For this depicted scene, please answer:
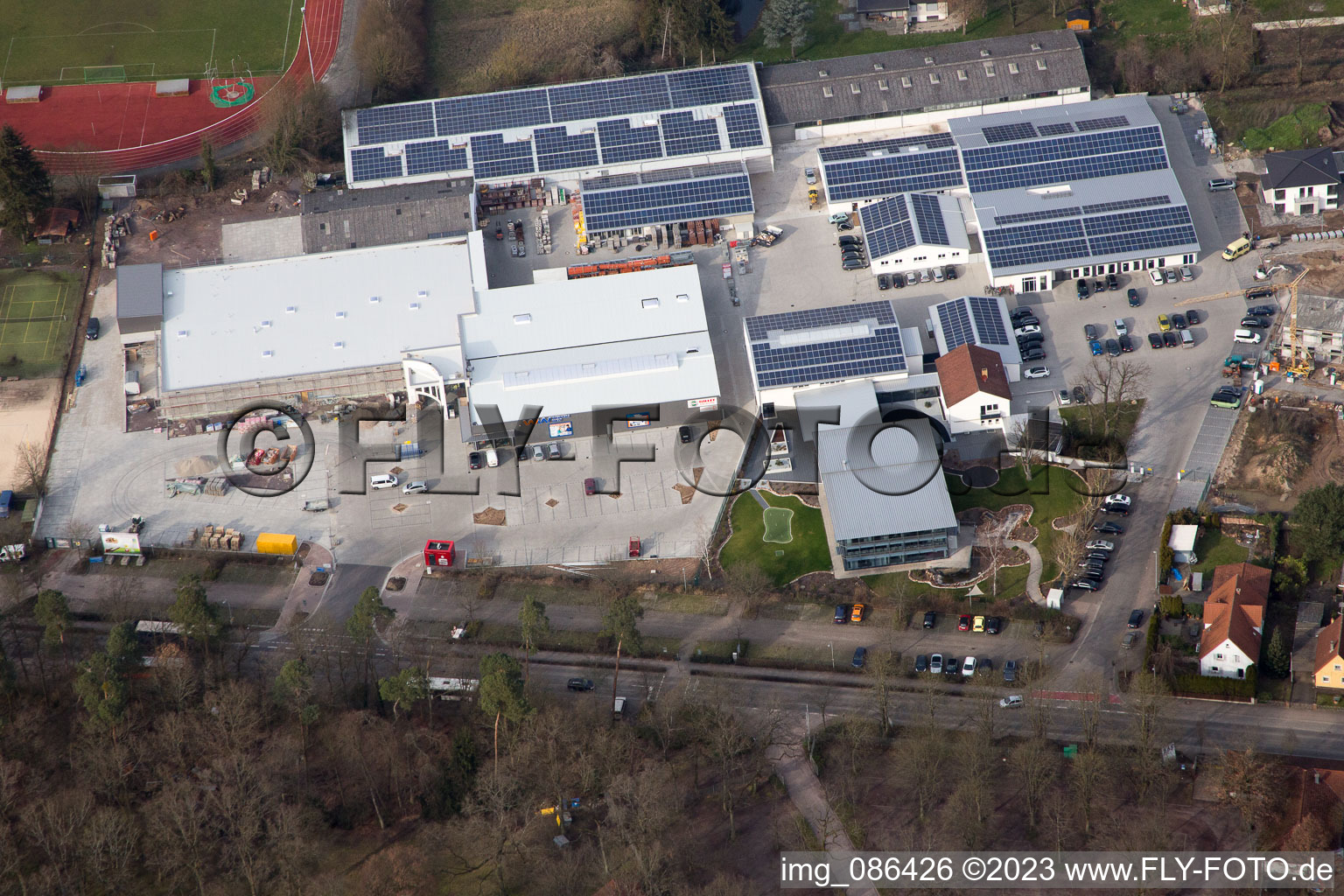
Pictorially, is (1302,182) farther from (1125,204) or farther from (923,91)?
(923,91)

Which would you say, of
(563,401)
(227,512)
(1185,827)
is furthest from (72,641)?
(1185,827)

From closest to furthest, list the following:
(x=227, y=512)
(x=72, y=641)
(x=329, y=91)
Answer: (x=72, y=641) → (x=227, y=512) → (x=329, y=91)

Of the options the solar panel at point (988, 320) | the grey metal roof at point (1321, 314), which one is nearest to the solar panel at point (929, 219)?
the solar panel at point (988, 320)

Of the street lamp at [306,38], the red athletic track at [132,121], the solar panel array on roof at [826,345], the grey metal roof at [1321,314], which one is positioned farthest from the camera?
the street lamp at [306,38]

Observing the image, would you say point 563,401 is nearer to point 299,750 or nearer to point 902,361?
point 902,361

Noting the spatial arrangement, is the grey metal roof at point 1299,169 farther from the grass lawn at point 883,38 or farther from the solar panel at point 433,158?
the solar panel at point 433,158

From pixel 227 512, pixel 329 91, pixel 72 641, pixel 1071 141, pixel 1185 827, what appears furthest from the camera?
pixel 329 91
